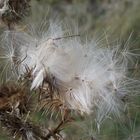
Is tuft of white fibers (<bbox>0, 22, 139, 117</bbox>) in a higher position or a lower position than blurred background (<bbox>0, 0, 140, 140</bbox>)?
higher

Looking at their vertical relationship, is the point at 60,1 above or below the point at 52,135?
below

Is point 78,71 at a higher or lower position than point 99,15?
higher

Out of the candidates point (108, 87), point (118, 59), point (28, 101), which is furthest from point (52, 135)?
point (118, 59)

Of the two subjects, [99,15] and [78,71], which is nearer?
[78,71]

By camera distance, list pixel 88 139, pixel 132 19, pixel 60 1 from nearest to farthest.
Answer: pixel 88 139
pixel 132 19
pixel 60 1

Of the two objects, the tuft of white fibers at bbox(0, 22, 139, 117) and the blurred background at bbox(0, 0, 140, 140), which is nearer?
the tuft of white fibers at bbox(0, 22, 139, 117)

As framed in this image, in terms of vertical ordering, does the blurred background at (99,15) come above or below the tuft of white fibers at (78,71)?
below

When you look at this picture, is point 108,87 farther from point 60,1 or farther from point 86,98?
point 60,1

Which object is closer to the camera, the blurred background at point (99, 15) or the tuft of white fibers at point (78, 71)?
the tuft of white fibers at point (78, 71)
